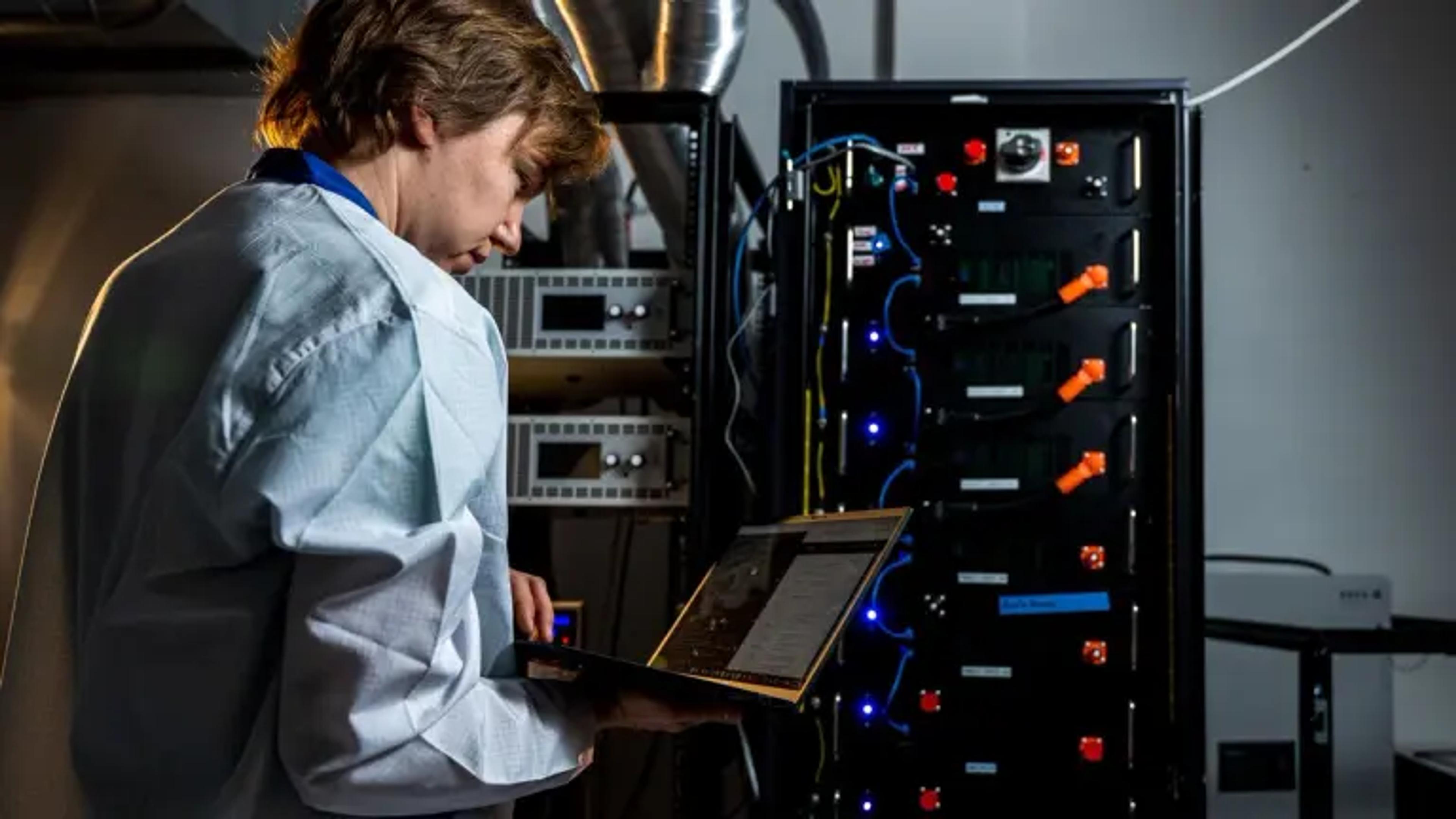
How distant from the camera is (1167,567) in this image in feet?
6.92

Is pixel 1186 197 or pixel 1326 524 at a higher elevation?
pixel 1186 197

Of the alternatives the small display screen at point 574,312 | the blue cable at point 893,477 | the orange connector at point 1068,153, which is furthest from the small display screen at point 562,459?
the orange connector at point 1068,153

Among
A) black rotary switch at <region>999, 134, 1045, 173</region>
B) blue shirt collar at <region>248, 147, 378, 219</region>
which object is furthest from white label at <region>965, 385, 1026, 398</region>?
blue shirt collar at <region>248, 147, 378, 219</region>

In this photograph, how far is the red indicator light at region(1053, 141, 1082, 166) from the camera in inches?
86.7

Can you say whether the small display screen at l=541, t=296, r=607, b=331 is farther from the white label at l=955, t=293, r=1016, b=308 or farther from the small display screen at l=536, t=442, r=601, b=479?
the white label at l=955, t=293, r=1016, b=308

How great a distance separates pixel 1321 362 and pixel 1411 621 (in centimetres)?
76

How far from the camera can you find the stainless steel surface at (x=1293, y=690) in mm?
2604

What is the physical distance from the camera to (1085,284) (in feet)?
7.09

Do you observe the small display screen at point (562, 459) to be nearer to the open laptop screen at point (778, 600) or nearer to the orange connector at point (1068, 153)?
the open laptop screen at point (778, 600)

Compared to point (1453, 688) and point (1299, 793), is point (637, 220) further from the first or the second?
point (1453, 688)

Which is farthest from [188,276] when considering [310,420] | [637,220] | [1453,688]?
[1453,688]

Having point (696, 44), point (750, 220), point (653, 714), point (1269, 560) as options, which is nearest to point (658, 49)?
point (696, 44)

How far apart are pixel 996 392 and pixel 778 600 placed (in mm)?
1063

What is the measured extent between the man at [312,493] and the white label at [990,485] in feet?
4.09
